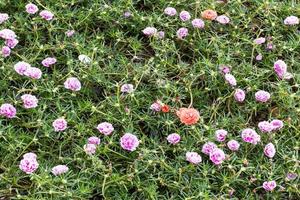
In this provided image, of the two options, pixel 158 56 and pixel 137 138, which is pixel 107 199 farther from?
pixel 158 56

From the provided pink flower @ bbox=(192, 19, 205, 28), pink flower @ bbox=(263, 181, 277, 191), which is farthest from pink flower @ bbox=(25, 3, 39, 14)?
pink flower @ bbox=(263, 181, 277, 191)

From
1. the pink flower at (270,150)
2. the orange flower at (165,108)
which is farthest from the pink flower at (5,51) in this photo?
the pink flower at (270,150)

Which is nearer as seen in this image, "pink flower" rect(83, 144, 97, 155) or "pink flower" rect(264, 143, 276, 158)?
"pink flower" rect(83, 144, 97, 155)

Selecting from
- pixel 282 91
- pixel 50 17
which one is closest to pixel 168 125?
pixel 282 91

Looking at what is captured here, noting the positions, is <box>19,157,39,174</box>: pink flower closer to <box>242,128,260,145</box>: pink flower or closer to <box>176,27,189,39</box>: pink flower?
<box>242,128,260,145</box>: pink flower

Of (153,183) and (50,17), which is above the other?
(50,17)
